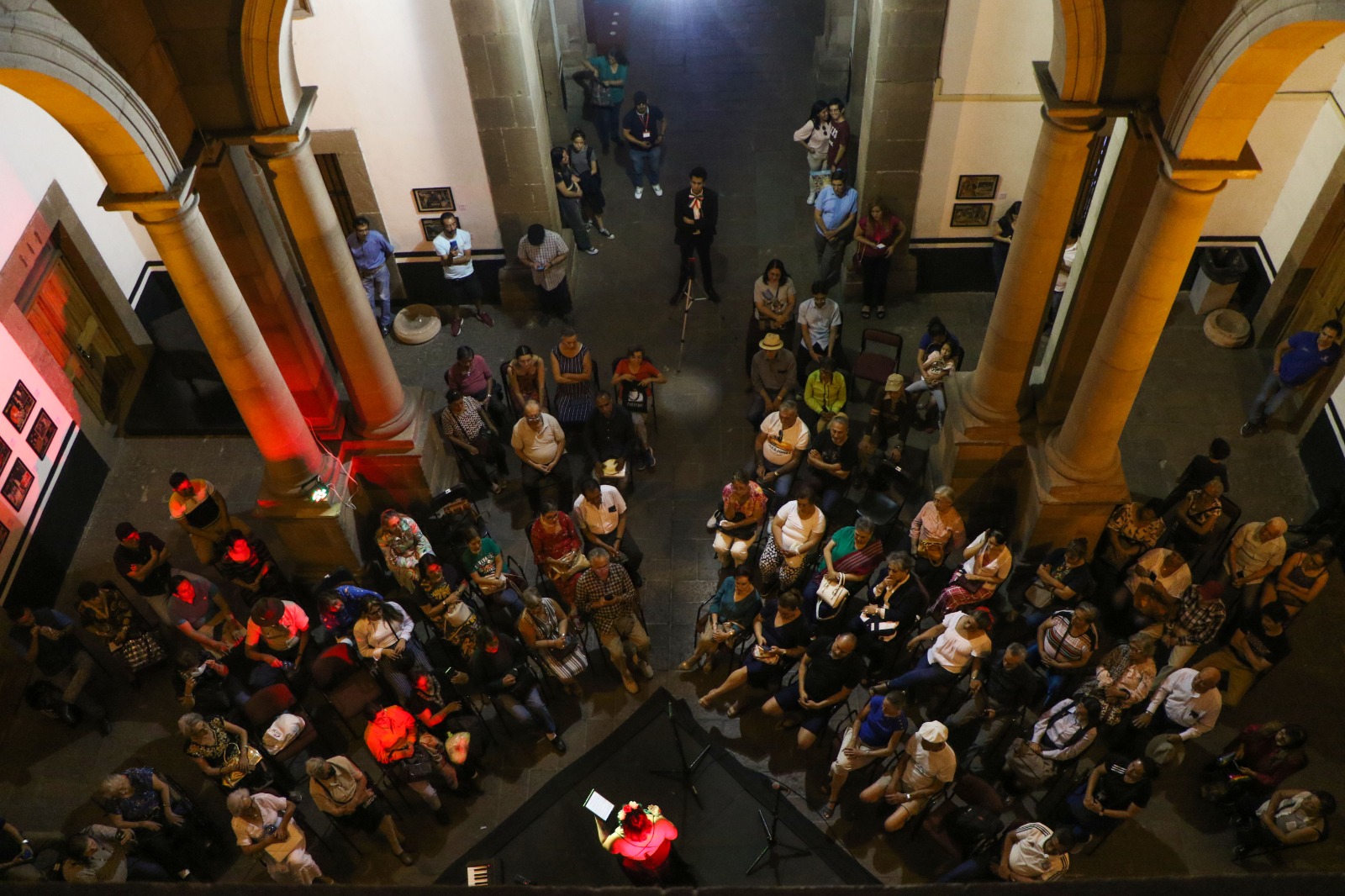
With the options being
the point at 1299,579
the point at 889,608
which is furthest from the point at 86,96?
the point at 1299,579

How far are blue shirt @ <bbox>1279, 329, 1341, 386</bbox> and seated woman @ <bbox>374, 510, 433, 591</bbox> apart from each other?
836 centimetres

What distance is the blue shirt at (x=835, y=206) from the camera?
11.6m

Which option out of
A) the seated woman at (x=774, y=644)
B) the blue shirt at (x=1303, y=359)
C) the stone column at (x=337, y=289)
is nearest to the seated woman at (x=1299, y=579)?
the blue shirt at (x=1303, y=359)

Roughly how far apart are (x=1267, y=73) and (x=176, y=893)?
22.1ft

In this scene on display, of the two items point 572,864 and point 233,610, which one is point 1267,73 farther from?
point 233,610

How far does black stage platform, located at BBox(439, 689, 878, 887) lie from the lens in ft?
25.6

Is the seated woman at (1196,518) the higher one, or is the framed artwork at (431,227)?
the framed artwork at (431,227)

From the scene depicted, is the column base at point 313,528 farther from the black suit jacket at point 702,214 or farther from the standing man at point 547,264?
the black suit jacket at point 702,214

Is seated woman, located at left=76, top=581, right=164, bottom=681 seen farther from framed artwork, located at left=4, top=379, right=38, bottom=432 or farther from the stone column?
the stone column

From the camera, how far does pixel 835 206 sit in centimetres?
1164

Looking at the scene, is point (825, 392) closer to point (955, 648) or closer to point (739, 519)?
point (739, 519)

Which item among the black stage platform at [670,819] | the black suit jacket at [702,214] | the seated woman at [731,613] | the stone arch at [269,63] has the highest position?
the stone arch at [269,63]

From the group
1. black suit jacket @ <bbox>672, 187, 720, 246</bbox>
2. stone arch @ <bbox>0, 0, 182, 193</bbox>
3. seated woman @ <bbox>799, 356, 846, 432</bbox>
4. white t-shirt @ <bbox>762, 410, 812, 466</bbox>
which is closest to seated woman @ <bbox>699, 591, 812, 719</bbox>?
white t-shirt @ <bbox>762, 410, 812, 466</bbox>

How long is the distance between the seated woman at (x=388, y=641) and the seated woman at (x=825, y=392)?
170 inches
